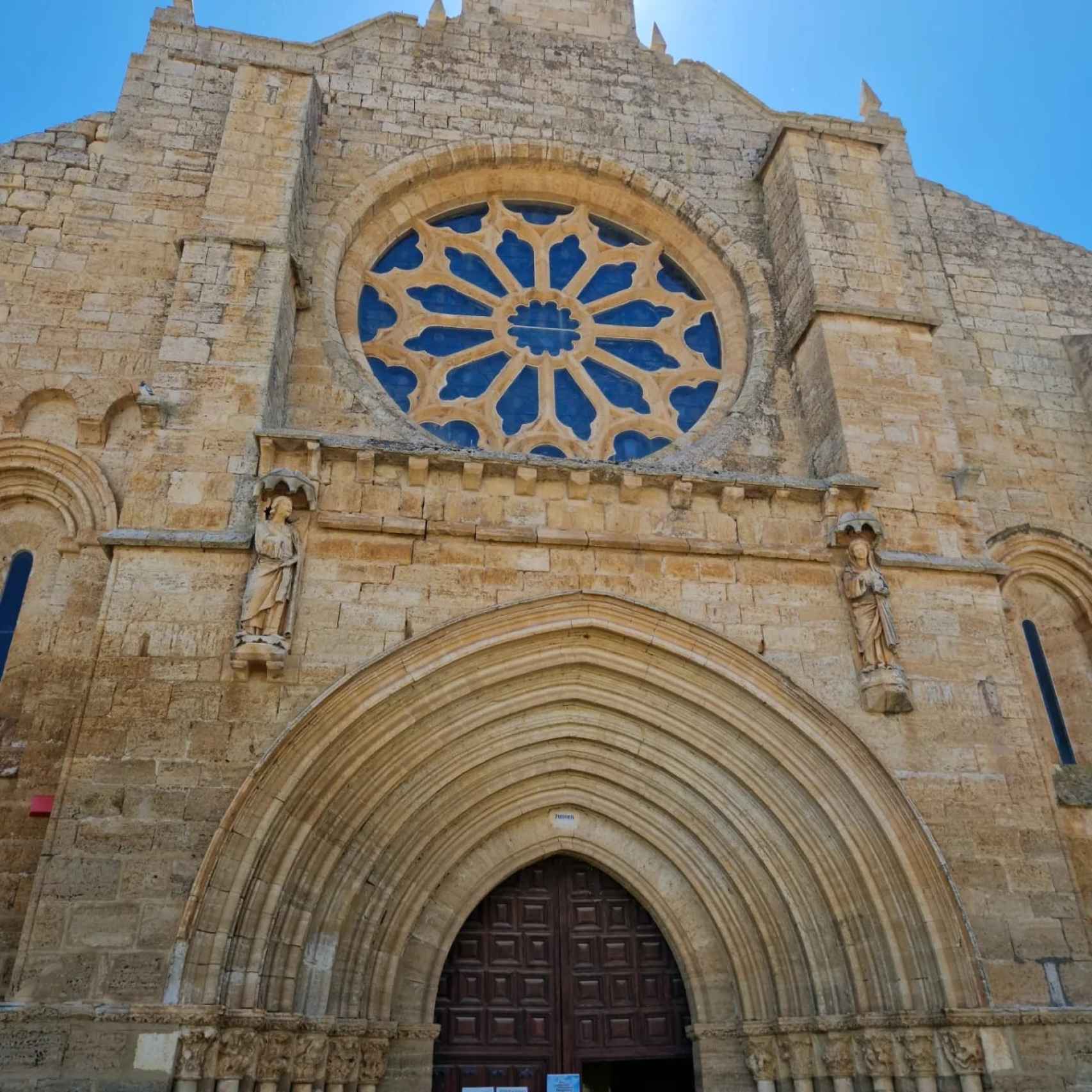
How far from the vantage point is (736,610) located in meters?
6.18

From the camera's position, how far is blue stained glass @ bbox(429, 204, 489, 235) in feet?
28.8

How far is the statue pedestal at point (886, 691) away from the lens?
19.2 feet

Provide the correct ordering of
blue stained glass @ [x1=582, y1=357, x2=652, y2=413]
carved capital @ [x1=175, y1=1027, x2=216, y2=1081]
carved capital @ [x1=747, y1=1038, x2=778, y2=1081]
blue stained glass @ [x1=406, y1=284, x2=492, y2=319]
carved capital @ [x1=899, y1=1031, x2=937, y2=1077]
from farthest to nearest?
blue stained glass @ [x1=406, y1=284, x2=492, y2=319] < blue stained glass @ [x1=582, y1=357, x2=652, y2=413] < carved capital @ [x1=747, y1=1038, x2=778, y2=1081] < carved capital @ [x1=899, y1=1031, x2=937, y2=1077] < carved capital @ [x1=175, y1=1027, x2=216, y2=1081]

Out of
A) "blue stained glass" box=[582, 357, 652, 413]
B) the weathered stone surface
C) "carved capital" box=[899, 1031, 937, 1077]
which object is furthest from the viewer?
"blue stained glass" box=[582, 357, 652, 413]

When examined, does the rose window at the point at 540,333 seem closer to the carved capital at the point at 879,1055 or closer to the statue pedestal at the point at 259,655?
the statue pedestal at the point at 259,655

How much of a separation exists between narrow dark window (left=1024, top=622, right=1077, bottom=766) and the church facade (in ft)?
0.09

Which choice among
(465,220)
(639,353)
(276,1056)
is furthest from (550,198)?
(276,1056)

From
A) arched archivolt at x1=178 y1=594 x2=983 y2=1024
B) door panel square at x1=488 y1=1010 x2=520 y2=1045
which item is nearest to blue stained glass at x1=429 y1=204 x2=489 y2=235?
arched archivolt at x1=178 y1=594 x2=983 y2=1024

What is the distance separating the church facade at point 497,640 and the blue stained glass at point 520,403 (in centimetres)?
7

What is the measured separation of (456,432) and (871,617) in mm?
3316

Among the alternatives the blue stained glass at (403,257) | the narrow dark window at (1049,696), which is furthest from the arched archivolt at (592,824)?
the blue stained glass at (403,257)

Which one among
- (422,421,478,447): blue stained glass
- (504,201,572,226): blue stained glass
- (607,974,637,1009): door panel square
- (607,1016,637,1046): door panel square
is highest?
(504,201,572,226): blue stained glass

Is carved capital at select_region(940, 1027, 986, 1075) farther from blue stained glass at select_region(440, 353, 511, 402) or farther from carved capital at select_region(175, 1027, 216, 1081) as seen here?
blue stained glass at select_region(440, 353, 511, 402)

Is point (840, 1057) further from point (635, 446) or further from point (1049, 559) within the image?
point (635, 446)
